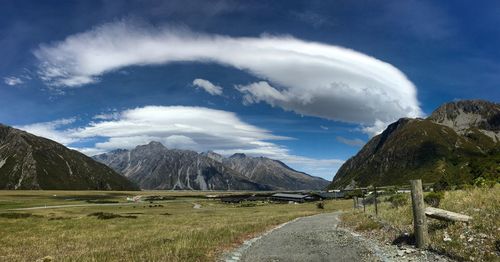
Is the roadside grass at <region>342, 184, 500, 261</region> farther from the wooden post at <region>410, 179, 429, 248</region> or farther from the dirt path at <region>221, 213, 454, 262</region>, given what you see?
the dirt path at <region>221, 213, 454, 262</region>

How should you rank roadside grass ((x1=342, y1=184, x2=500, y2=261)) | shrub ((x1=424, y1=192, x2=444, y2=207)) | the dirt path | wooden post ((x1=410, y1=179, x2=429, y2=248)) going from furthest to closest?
shrub ((x1=424, y1=192, x2=444, y2=207))
wooden post ((x1=410, y1=179, x2=429, y2=248))
the dirt path
roadside grass ((x1=342, y1=184, x2=500, y2=261))

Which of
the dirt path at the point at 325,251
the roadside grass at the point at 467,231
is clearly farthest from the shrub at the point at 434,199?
the dirt path at the point at 325,251

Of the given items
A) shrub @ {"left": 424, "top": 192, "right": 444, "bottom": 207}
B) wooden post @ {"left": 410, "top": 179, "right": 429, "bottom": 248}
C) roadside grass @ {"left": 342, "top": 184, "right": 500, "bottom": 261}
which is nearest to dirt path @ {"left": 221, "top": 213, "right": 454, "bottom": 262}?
wooden post @ {"left": 410, "top": 179, "right": 429, "bottom": 248}

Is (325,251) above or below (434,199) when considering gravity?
below

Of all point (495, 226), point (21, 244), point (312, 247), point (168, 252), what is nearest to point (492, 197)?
point (495, 226)

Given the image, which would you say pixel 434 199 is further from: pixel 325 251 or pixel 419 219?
pixel 325 251

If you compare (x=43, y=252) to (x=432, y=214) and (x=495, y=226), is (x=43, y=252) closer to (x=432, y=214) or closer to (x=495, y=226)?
(x=432, y=214)

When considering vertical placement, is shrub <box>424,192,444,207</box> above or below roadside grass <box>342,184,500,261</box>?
above

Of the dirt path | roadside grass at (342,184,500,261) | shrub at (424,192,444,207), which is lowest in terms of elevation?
the dirt path

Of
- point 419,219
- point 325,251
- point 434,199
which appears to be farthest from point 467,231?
point 434,199

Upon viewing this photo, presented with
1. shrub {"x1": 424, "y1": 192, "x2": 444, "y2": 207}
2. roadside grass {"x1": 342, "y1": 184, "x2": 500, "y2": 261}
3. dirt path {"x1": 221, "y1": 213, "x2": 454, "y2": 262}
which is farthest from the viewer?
shrub {"x1": 424, "y1": 192, "x2": 444, "y2": 207}

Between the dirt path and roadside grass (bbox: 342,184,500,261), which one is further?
the dirt path

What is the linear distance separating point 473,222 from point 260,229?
23155 millimetres

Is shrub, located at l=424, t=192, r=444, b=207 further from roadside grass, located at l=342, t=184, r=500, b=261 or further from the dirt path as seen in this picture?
the dirt path
